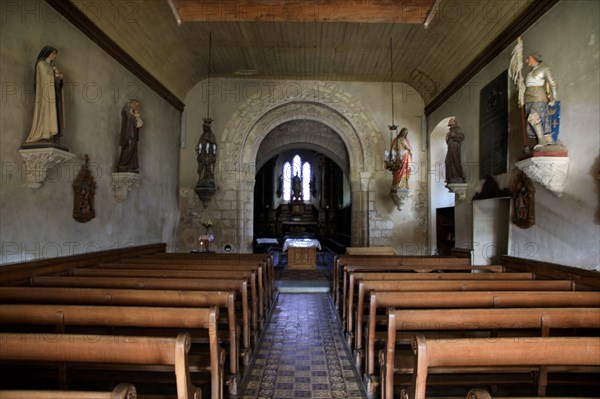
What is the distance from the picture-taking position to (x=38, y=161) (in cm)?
441

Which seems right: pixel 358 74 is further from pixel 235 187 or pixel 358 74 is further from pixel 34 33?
pixel 34 33

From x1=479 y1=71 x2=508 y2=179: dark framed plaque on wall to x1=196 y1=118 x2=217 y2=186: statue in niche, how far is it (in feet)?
18.2

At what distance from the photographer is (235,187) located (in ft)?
33.6

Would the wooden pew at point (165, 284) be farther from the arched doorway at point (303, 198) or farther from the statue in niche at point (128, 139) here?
the arched doorway at point (303, 198)

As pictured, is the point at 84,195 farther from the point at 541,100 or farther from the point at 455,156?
the point at 455,156

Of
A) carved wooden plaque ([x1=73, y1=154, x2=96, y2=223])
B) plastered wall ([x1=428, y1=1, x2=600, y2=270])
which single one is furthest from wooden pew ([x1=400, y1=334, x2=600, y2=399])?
carved wooden plaque ([x1=73, y1=154, x2=96, y2=223])

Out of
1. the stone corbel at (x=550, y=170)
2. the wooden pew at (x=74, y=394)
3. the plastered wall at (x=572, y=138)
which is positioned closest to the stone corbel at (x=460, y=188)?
the plastered wall at (x=572, y=138)

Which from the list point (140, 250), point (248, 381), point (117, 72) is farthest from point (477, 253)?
point (117, 72)

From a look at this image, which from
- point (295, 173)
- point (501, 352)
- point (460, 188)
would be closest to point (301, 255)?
point (460, 188)

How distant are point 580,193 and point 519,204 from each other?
1.21m

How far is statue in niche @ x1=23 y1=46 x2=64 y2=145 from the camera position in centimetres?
438

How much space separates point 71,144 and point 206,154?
142 inches

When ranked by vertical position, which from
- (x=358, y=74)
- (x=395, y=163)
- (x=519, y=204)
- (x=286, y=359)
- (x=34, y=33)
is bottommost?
(x=286, y=359)

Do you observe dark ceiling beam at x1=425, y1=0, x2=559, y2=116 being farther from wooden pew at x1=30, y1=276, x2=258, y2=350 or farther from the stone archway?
wooden pew at x1=30, y1=276, x2=258, y2=350
